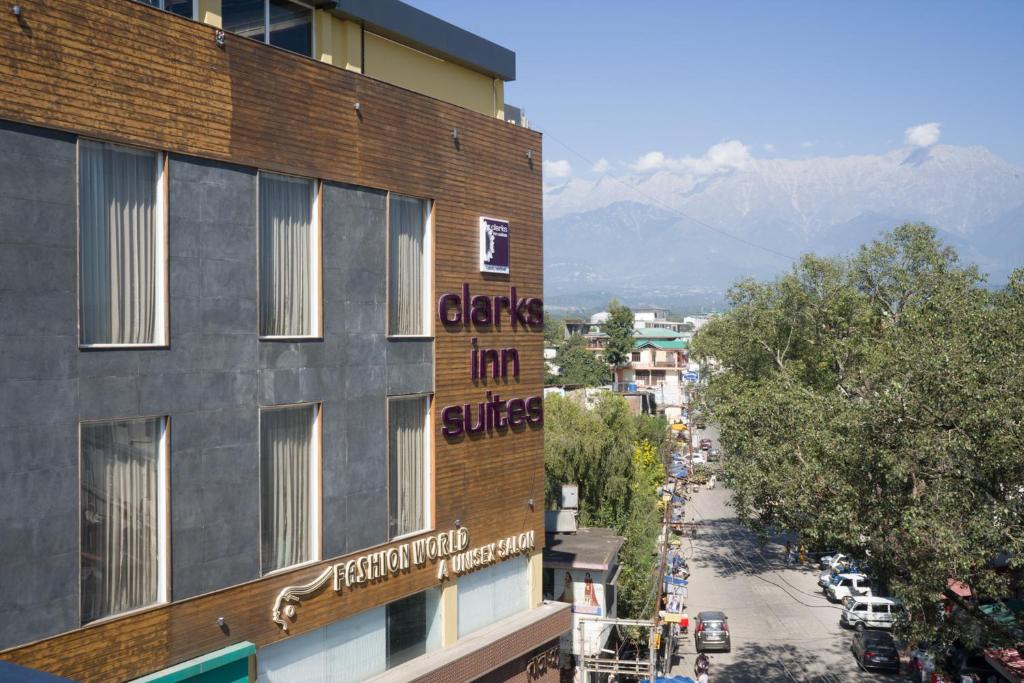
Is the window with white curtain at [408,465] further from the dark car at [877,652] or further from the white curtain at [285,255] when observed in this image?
the dark car at [877,652]

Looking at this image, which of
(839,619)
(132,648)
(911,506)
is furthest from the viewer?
(839,619)

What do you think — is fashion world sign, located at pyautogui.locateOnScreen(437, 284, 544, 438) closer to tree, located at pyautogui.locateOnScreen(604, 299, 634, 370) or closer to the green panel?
the green panel

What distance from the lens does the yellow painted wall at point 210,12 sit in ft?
45.2

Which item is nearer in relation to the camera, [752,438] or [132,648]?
[132,648]

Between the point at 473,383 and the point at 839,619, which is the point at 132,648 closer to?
the point at 473,383

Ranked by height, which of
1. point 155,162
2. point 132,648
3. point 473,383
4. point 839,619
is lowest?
point 839,619

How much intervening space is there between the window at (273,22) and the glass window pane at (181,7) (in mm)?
680

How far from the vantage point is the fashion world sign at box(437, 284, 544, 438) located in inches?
710

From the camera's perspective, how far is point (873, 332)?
4750 centimetres

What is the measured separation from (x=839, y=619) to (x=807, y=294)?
17.3 meters

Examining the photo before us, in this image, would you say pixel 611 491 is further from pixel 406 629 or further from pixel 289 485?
pixel 289 485

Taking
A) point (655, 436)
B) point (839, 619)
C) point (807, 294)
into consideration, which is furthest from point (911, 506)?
point (655, 436)

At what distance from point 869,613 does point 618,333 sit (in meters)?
83.7

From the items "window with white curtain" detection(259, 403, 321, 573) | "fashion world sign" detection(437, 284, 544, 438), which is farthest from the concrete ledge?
"fashion world sign" detection(437, 284, 544, 438)
